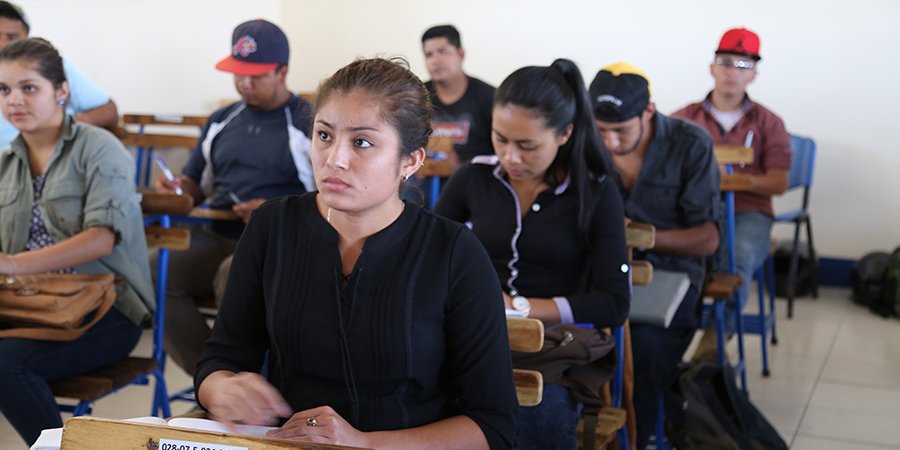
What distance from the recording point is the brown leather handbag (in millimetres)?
2234

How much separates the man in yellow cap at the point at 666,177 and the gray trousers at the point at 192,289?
1.31 meters

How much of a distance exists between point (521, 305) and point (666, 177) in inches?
42.3

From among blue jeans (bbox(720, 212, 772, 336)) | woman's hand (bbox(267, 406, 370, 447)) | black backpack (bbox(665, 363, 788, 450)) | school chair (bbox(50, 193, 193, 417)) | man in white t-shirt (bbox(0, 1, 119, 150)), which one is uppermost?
man in white t-shirt (bbox(0, 1, 119, 150))

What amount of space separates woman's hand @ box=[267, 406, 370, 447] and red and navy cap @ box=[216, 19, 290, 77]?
2269mm

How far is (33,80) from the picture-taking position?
8.18ft

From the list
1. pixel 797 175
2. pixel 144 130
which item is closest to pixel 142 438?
pixel 144 130

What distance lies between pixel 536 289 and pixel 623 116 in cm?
82

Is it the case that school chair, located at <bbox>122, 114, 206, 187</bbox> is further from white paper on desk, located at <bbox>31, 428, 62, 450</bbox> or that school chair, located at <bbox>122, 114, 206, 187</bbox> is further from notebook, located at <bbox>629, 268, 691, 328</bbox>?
white paper on desk, located at <bbox>31, 428, 62, 450</bbox>

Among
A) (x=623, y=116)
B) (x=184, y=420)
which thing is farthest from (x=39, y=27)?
(x=184, y=420)

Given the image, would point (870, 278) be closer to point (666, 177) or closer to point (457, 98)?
point (457, 98)

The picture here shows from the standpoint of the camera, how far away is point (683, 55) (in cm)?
557

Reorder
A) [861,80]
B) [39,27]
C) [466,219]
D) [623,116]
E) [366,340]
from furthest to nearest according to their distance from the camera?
[861,80]
[39,27]
[623,116]
[466,219]
[366,340]

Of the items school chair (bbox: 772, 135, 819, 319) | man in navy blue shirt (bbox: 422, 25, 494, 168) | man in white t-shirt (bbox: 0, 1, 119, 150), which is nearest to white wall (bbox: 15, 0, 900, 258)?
school chair (bbox: 772, 135, 819, 319)

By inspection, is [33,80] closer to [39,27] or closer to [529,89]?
[529,89]
